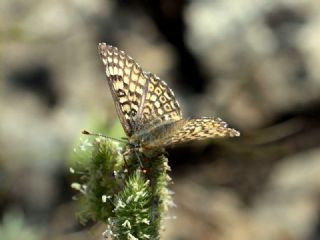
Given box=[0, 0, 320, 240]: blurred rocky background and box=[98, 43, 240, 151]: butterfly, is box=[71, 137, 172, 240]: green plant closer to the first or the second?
box=[98, 43, 240, 151]: butterfly

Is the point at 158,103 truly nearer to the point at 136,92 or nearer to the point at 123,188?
the point at 136,92

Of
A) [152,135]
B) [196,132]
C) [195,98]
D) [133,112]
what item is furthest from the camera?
[195,98]

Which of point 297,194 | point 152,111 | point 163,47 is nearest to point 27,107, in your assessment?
point 163,47

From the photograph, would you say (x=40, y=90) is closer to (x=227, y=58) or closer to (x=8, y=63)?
(x=8, y=63)

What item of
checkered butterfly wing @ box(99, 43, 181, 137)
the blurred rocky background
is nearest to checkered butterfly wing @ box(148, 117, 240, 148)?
checkered butterfly wing @ box(99, 43, 181, 137)

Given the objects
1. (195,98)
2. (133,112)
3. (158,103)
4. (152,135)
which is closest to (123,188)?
(152,135)

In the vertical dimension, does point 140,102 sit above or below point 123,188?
above
